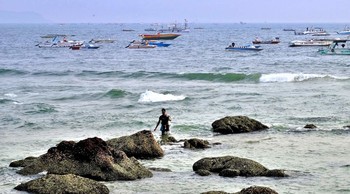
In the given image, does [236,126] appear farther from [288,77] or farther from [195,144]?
[288,77]

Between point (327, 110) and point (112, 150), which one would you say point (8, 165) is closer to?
point (112, 150)

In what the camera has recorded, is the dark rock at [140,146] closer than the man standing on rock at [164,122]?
Yes

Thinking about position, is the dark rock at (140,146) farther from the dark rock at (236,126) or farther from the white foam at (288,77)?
the white foam at (288,77)

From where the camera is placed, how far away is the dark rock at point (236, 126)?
88.1 feet

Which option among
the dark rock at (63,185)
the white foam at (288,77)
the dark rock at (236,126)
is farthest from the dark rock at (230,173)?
the white foam at (288,77)

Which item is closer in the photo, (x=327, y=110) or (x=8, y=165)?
(x=8, y=165)

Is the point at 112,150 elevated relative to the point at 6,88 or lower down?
elevated

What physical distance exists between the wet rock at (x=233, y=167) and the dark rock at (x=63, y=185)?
371 cm

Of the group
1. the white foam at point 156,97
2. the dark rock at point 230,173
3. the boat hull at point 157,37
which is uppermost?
the dark rock at point 230,173

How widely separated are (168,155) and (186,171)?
8.43 feet

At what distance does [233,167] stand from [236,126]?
789 centimetres

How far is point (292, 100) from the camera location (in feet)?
124

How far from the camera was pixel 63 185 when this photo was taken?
55.5 feet

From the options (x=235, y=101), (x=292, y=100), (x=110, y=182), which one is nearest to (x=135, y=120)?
(x=235, y=101)
